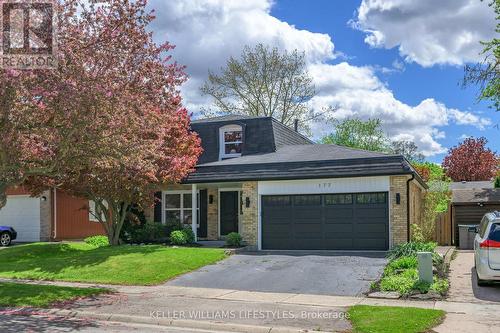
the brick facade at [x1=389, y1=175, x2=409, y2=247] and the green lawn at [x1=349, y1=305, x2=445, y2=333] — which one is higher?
the brick facade at [x1=389, y1=175, x2=409, y2=247]

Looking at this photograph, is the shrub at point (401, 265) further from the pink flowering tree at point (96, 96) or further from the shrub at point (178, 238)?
the shrub at point (178, 238)

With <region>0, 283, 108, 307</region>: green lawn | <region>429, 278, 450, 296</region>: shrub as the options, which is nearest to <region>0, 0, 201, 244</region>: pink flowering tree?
<region>0, 283, 108, 307</region>: green lawn

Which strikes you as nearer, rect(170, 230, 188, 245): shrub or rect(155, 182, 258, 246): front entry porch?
rect(170, 230, 188, 245): shrub

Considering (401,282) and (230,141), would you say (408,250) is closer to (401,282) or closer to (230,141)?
(401,282)

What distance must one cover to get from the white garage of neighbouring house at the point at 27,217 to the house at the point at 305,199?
733 cm

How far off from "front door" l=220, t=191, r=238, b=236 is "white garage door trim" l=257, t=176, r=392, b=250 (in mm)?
3377

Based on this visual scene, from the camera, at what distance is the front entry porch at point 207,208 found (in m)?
23.9

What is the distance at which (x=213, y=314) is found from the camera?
34.5 ft

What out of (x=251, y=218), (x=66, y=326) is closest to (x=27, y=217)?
(x=251, y=218)

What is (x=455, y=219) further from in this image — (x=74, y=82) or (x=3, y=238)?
(x=3, y=238)

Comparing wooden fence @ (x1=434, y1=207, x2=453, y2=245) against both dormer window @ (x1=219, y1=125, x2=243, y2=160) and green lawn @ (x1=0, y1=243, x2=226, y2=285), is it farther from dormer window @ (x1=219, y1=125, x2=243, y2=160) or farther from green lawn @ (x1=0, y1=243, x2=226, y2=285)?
green lawn @ (x1=0, y1=243, x2=226, y2=285)

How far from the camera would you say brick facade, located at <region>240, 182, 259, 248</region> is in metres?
20.6

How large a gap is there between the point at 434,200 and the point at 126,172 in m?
14.0

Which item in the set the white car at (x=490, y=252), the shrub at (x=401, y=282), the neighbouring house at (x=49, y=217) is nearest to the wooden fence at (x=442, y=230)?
the shrub at (x=401, y=282)
